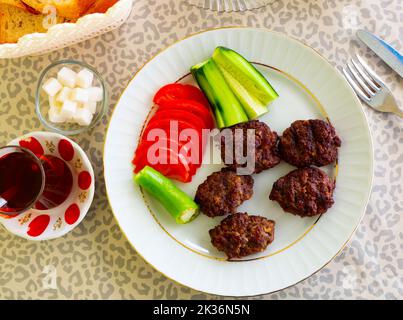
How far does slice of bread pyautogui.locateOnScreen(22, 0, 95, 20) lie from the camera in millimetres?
1855

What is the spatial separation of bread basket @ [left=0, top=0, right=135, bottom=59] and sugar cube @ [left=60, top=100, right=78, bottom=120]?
9.2 inches

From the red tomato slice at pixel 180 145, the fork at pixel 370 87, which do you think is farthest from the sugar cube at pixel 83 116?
the fork at pixel 370 87

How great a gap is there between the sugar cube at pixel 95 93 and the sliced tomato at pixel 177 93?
0.74ft

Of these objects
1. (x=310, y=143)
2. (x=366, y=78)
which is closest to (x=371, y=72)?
(x=366, y=78)

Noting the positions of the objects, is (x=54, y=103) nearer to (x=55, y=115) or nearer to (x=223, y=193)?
(x=55, y=115)

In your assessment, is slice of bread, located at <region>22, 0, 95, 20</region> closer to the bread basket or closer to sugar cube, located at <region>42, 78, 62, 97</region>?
the bread basket

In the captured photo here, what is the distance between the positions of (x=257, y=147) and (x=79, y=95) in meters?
0.74

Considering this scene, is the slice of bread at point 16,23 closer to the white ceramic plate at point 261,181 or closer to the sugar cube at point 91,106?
the sugar cube at point 91,106

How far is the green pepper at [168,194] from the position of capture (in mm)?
1900

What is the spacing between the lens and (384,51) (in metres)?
2.02

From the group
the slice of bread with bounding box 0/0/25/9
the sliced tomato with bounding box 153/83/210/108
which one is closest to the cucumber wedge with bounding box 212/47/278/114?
the sliced tomato with bounding box 153/83/210/108

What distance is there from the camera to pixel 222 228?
74.5 inches
